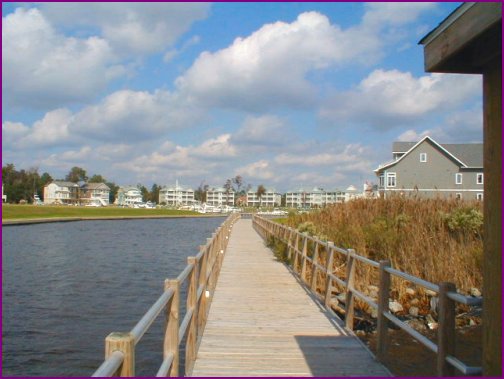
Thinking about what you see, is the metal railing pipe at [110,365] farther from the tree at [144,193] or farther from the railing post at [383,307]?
the tree at [144,193]

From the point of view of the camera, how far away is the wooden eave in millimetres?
3031

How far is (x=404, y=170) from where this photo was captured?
156ft

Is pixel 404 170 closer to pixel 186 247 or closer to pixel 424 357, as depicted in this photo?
pixel 186 247

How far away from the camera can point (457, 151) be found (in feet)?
160

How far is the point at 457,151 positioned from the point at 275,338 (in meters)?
45.5

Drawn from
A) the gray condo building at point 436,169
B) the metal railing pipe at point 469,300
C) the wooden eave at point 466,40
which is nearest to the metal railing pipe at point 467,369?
the metal railing pipe at point 469,300

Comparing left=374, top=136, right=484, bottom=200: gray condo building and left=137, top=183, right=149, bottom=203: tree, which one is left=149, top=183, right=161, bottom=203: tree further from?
left=374, top=136, right=484, bottom=200: gray condo building

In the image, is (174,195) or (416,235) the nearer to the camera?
(416,235)

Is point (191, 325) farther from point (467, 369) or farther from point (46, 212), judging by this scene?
point (46, 212)

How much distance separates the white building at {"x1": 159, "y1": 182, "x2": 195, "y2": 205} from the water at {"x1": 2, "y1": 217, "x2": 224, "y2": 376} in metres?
160

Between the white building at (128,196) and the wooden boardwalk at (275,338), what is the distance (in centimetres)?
16582

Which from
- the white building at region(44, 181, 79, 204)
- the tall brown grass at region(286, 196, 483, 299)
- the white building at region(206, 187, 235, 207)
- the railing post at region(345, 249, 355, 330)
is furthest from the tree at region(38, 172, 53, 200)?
the railing post at region(345, 249, 355, 330)

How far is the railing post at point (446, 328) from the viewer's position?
4305 mm

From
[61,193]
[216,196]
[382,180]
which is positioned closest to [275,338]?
[382,180]
